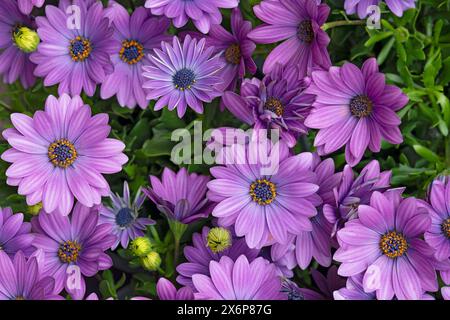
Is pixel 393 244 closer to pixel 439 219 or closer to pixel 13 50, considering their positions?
pixel 439 219

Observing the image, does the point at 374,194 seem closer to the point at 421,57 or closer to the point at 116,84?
the point at 421,57

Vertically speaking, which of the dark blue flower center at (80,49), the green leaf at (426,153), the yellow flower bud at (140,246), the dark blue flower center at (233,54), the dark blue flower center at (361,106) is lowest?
the yellow flower bud at (140,246)

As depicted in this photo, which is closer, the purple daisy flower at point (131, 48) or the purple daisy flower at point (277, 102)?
the purple daisy flower at point (277, 102)

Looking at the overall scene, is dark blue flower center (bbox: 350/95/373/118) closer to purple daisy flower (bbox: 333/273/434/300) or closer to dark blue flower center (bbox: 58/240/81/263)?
purple daisy flower (bbox: 333/273/434/300)

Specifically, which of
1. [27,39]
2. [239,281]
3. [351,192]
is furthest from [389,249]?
[27,39]

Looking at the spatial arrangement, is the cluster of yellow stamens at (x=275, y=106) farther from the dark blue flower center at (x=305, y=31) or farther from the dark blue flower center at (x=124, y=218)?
the dark blue flower center at (x=124, y=218)

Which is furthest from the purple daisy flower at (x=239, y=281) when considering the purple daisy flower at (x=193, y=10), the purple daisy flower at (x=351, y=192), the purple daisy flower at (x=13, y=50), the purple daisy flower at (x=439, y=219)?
the purple daisy flower at (x=13, y=50)

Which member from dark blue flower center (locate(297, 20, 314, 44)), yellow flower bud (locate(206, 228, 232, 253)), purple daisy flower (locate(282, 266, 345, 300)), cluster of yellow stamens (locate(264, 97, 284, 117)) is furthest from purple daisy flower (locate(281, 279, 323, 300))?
dark blue flower center (locate(297, 20, 314, 44))

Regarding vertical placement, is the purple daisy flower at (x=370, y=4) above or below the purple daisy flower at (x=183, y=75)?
above

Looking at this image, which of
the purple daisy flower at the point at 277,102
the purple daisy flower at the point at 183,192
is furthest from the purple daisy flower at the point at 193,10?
the purple daisy flower at the point at 183,192
